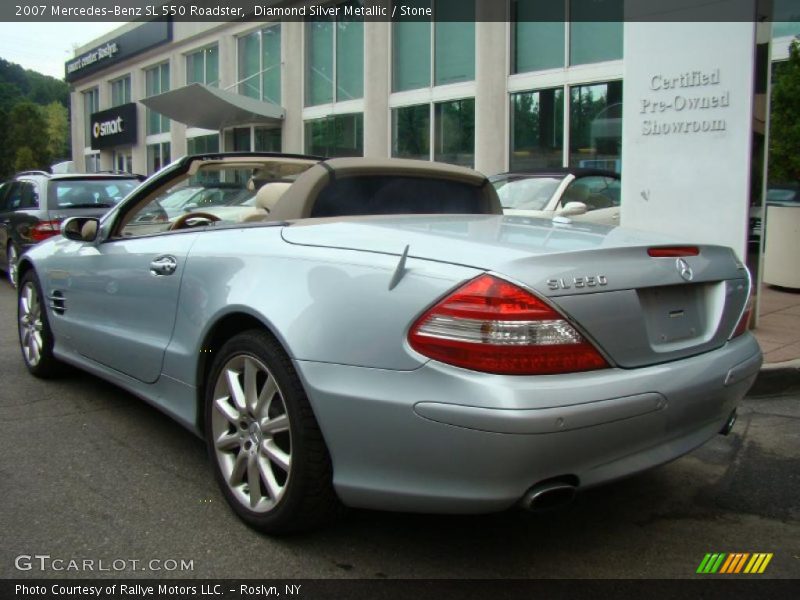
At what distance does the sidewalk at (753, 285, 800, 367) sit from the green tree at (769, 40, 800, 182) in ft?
4.47

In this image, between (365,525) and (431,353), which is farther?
(365,525)

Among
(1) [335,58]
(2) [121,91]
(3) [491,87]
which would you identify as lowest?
(3) [491,87]

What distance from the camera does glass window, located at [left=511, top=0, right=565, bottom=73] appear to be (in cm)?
1290

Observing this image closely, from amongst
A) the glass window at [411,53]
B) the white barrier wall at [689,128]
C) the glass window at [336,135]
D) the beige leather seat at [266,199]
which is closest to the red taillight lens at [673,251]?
the beige leather seat at [266,199]

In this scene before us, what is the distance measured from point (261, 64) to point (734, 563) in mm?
19685

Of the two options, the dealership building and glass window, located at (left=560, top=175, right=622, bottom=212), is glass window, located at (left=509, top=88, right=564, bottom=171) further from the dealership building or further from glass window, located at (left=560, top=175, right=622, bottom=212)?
glass window, located at (left=560, top=175, right=622, bottom=212)

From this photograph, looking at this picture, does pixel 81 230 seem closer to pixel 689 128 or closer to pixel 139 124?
pixel 689 128

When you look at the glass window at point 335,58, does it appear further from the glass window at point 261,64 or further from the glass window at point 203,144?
the glass window at point 203,144

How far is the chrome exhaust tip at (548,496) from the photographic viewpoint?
225cm

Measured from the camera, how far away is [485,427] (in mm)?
2146

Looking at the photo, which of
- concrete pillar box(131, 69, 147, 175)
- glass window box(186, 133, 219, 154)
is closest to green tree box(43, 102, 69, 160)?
A: concrete pillar box(131, 69, 147, 175)

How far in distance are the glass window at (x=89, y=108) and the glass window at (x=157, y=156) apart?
7057 mm

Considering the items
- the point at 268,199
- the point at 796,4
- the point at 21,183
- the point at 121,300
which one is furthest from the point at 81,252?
the point at 796,4

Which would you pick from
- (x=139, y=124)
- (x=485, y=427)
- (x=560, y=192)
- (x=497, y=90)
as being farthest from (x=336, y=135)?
(x=485, y=427)
